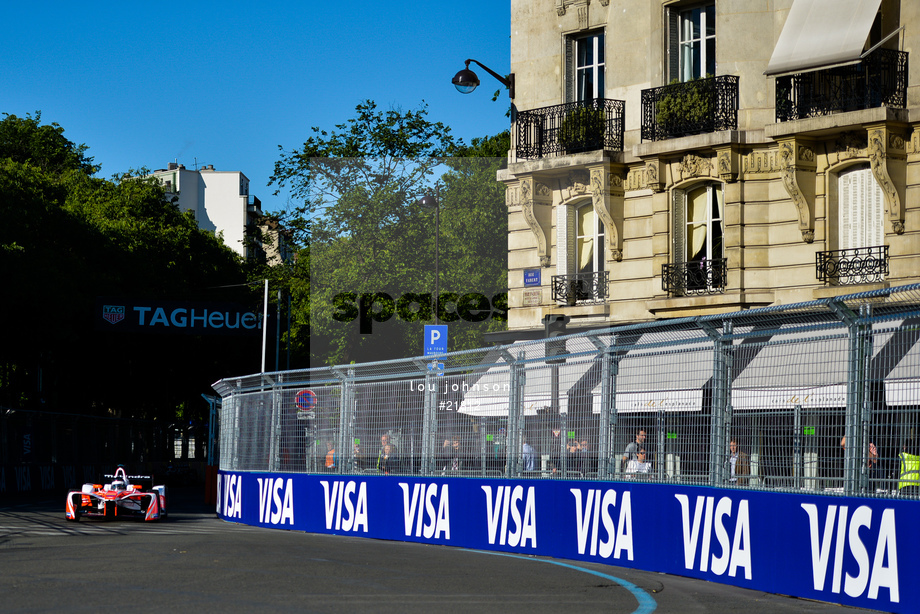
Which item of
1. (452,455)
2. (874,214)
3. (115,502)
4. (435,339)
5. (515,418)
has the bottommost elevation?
(115,502)

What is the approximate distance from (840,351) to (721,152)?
53.3 feet

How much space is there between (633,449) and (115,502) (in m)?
10.6

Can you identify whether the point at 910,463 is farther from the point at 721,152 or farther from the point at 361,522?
the point at 721,152

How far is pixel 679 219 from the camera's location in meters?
26.6

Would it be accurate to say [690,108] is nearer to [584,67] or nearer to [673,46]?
[673,46]

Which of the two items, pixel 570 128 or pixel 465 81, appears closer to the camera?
pixel 465 81

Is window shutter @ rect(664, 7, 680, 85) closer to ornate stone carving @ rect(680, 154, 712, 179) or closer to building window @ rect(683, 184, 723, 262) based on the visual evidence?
ornate stone carving @ rect(680, 154, 712, 179)

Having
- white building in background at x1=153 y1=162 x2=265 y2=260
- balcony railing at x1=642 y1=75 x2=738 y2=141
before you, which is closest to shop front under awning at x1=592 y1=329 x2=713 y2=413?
balcony railing at x1=642 y1=75 x2=738 y2=141

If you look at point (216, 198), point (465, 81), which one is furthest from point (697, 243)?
point (216, 198)

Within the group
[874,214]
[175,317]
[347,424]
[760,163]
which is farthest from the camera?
[175,317]

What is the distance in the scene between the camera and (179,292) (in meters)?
57.3

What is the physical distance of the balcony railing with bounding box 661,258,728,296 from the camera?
25641 mm

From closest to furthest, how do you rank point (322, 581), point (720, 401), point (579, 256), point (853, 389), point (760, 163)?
1. point (853, 389)
2. point (322, 581)
3. point (720, 401)
4. point (760, 163)
5. point (579, 256)

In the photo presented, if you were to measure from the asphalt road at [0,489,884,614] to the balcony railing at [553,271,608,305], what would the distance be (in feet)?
45.5
